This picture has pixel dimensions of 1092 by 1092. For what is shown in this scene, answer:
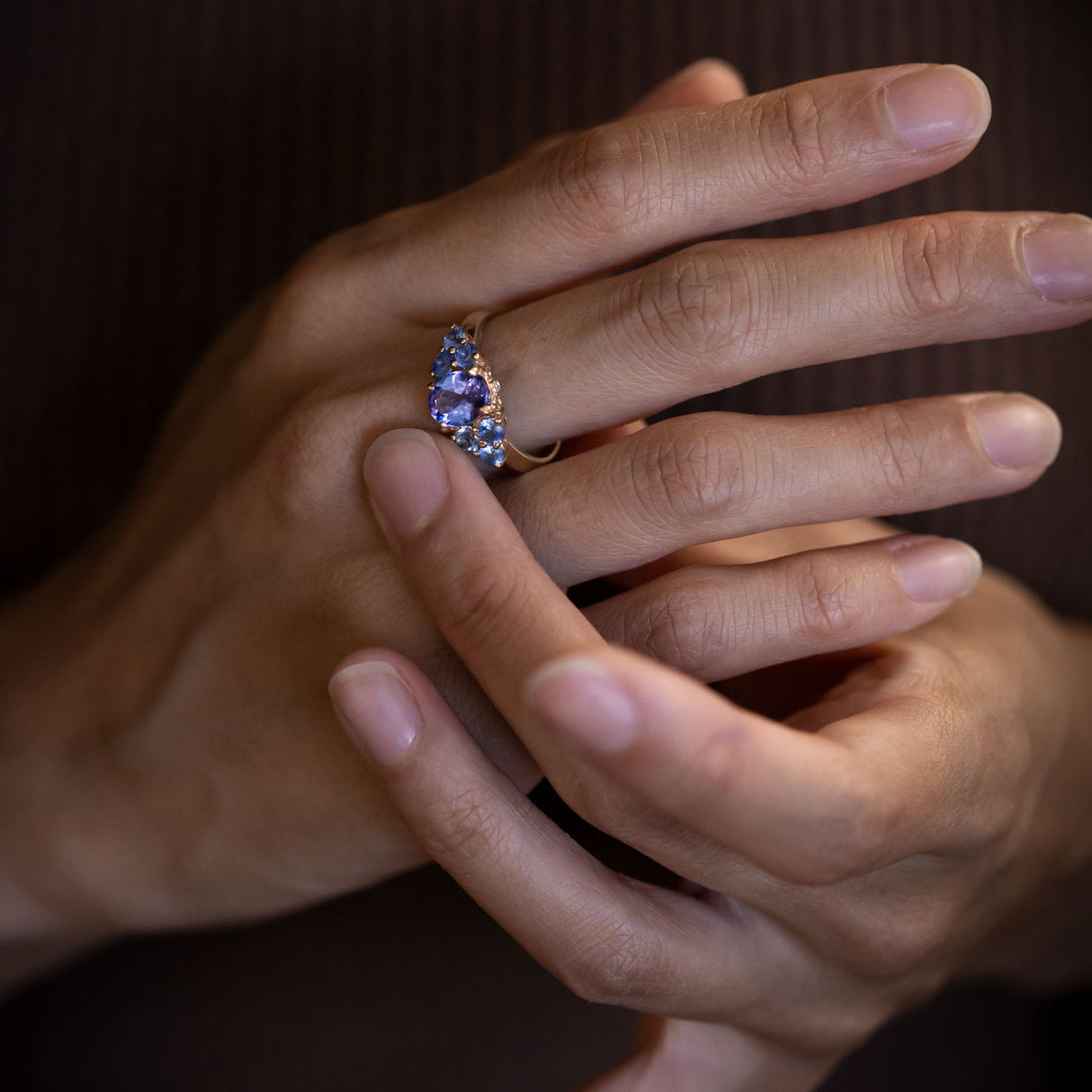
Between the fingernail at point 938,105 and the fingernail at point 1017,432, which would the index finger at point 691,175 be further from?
the fingernail at point 1017,432

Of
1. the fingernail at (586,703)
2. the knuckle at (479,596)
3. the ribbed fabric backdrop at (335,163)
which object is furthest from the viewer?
the ribbed fabric backdrop at (335,163)

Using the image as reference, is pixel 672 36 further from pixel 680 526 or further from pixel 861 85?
pixel 680 526

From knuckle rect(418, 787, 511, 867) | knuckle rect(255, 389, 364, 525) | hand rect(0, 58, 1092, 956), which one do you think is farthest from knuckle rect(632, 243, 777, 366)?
knuckle rect(418, 787, 511, 867)

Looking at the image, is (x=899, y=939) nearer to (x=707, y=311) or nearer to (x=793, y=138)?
(x=707, y=311)

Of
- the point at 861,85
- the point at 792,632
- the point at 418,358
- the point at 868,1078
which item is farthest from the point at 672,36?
the point at 868,1078

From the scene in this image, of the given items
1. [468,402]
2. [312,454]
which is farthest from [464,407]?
[312,454]

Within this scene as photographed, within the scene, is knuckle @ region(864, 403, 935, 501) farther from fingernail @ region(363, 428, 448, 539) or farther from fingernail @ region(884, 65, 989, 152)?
fingernail @ region(363, 428, 448, 539)

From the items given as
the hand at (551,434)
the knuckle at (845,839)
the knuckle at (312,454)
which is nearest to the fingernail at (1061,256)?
the hand at (551,434)
